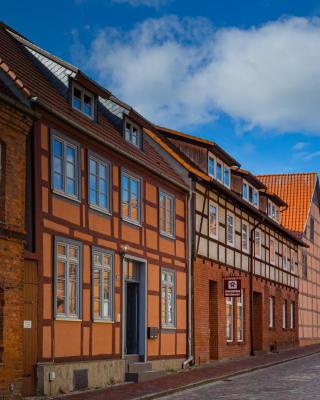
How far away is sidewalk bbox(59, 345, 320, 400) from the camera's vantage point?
1716 cm

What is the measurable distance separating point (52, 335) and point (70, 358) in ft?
3.47

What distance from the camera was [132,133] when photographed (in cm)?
2417

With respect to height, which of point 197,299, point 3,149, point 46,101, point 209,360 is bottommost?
point 209,360

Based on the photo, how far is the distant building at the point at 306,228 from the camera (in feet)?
163

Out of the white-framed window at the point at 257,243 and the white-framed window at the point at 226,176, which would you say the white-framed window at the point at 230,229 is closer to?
the white-framed window at the point at 226,176

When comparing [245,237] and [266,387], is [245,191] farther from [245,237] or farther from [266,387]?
[266,387]

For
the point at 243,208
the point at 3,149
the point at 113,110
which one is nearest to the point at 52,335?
the point at 3,149

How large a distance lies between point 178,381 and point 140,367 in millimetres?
1435

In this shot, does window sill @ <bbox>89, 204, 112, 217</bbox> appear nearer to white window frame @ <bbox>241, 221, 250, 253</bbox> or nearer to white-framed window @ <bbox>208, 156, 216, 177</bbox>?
white-framed window @ <bbox>208, 156, 216, 177</bbox>

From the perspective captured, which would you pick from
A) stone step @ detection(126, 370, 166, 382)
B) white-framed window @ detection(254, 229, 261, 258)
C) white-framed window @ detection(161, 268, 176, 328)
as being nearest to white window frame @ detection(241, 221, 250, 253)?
white-framed window @ detection(254, 229, 261, 258)

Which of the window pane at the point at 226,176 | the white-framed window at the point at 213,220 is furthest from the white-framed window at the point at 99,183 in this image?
the window pane at the point at 226,176

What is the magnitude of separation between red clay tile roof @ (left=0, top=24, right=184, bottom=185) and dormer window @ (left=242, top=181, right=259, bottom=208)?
1304 cm

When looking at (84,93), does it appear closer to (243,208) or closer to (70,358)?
(70,358)

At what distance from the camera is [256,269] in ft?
120
